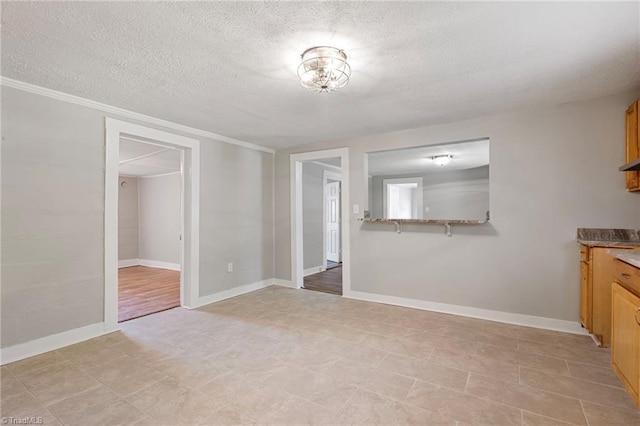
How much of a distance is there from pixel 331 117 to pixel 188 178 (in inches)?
77.9

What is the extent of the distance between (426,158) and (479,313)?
10.2ft

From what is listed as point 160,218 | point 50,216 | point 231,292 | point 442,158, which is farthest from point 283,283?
point 160,218

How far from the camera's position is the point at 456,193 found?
269 inches

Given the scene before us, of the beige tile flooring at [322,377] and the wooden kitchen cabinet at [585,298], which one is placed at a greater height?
the wooden kitchen cabinet at [585,298]

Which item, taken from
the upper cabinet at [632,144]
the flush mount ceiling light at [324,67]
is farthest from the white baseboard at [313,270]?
the upper cabinet at [632,144]

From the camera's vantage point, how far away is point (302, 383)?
82.0 inches

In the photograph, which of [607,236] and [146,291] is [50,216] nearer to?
[146,291]

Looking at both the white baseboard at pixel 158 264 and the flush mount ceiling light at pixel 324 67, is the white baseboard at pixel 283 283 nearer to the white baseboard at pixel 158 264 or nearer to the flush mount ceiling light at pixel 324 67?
the white baseboard at pixel 158 264

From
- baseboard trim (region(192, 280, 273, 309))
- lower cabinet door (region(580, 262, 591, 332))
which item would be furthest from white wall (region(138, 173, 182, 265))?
lower cabinet door (region(580, 262, 591, 332))

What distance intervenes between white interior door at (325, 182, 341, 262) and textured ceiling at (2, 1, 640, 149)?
4.07 meters

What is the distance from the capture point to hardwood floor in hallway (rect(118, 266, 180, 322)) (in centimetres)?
373

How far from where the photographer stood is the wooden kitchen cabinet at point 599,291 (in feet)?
8.17

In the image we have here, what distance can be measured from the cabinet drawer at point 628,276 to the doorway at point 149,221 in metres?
5.50

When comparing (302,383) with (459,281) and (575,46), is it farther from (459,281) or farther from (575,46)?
(575,46)
